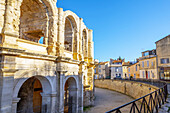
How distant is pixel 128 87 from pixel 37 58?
23047 mm

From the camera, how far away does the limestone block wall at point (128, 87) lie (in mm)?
19091

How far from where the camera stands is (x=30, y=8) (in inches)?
363

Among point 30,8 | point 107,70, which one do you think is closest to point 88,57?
point 30,8

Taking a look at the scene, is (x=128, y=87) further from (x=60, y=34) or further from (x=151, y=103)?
(x=151, y=103)

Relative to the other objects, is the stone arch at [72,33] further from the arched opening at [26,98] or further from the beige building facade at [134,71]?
the beige building facade at [134,71]

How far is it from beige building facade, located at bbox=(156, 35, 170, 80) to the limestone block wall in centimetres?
586

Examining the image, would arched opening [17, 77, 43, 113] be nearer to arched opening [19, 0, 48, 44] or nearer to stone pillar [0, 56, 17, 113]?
arched opening [19, 0, 48, 44]

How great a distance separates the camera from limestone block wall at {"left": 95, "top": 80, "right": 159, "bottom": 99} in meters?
19.1

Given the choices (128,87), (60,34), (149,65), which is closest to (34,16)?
(60,34)

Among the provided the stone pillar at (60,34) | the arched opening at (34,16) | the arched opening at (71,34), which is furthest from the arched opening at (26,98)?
the arched opening at (71,34)

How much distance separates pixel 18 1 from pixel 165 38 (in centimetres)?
2466

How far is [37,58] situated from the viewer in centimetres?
768

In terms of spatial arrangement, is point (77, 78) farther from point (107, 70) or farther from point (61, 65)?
point (107, 70)

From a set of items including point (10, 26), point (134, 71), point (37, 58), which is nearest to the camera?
point (10, 26)
